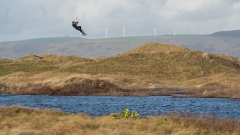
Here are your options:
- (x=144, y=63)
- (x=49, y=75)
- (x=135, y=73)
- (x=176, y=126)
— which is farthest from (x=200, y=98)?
(x=144, y=63)

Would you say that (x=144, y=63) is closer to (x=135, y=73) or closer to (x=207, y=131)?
(x=135, y=73)

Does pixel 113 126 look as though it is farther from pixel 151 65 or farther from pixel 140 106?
pixel 151 65

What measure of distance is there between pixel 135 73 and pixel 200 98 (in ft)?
253

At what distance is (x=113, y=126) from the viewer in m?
30.6

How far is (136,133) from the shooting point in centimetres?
2825

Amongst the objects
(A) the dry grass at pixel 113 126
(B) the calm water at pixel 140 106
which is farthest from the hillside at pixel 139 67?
(A) the dry grass at pixel 113 126

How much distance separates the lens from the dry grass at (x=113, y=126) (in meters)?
28.8

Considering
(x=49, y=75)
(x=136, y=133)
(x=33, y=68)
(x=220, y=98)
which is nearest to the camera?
(x=136, y=133)

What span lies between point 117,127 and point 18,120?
7772 millimetres

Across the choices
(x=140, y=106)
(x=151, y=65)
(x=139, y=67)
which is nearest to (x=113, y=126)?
(x=140, y=106)

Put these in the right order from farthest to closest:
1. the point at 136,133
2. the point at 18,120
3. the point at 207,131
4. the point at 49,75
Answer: the point at 49,75 < the point at 18,120 < the point at 207,131 < the point at 136,133

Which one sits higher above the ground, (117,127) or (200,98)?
(117,127)

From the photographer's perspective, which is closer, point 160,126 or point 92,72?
point 160,126

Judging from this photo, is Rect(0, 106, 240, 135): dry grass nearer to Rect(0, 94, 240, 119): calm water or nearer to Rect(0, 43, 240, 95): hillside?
Rect(0, 94, 240, 119): calm water
